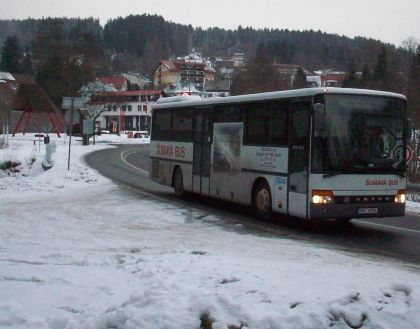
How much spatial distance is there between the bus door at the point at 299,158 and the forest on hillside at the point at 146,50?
27.2 meters

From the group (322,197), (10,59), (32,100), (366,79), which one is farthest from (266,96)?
(10,59)

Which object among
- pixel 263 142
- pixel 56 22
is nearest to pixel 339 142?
pixel 263 142

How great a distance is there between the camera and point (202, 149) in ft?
58.3

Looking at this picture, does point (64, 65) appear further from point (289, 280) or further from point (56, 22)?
point (289, 280)

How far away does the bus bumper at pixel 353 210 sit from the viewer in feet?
41.4

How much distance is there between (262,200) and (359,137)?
2919 millimetres

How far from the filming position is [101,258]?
901 cm

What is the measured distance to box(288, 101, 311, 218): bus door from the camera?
1284cm

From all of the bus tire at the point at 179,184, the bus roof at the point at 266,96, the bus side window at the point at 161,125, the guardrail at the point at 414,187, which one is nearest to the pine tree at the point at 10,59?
the bus side window at the point at 161,125

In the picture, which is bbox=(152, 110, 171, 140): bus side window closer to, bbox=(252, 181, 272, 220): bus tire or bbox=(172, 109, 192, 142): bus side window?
bbox=(172, 109, 192, 142): bus side window

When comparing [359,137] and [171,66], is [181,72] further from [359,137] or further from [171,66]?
[359,137]

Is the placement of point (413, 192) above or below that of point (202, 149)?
below

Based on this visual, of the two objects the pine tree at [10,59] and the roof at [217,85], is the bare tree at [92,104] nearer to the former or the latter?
the roof at [217,85]

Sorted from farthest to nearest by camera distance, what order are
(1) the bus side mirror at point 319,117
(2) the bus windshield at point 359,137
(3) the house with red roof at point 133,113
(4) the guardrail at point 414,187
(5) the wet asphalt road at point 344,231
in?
(3) the house with red roof at point 133,113 → (4) the guardrail at point 414,187 → (2) the bus windshield at point 359,137 → (1) the bus side mirror at point 319,117 → (5) the wet asphalt road at point 344,231
